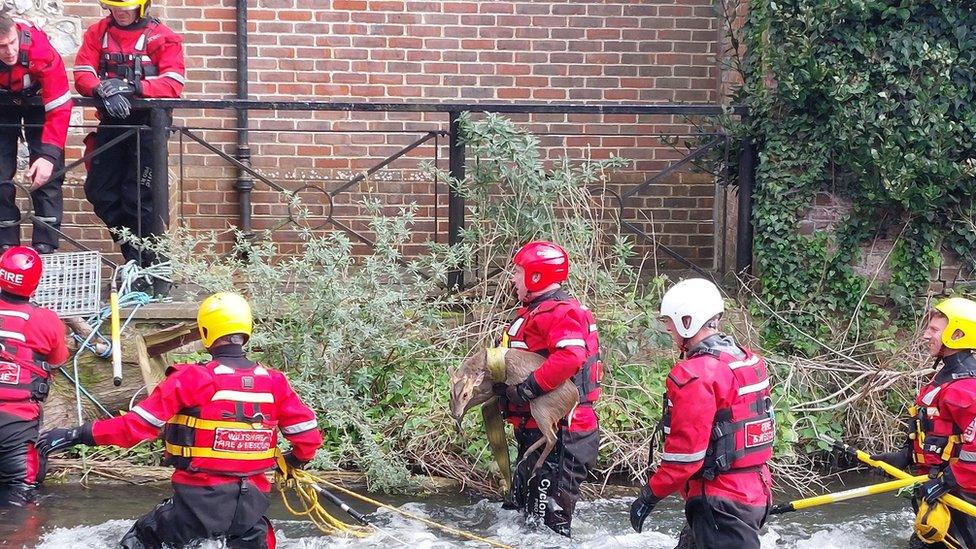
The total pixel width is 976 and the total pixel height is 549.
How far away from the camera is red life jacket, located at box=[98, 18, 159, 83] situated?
7723 mm

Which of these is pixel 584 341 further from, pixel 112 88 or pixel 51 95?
pixel 51 95

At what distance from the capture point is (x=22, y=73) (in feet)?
24.2

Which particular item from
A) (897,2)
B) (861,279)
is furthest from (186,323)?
(897,2)

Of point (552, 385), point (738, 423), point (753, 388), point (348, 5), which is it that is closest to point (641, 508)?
point (738, 423)

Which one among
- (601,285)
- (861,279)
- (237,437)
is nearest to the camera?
(237,437)

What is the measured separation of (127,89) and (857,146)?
4972 mm

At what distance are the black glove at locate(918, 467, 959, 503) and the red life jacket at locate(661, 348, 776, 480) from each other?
1.02 meters

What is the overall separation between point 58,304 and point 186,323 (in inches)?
31.8

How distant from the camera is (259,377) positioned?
488 cm

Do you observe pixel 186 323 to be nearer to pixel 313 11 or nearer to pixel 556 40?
pixel 313 11

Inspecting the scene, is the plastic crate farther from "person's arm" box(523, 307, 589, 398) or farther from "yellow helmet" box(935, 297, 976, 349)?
"yellow helmet" box(935, 297, 976, 349)

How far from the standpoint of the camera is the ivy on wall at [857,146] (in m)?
7.46

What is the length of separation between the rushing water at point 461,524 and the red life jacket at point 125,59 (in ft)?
9.56

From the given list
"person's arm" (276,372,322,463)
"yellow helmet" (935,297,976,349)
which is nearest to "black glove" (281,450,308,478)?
"person's arm" (276,372,322,463)
